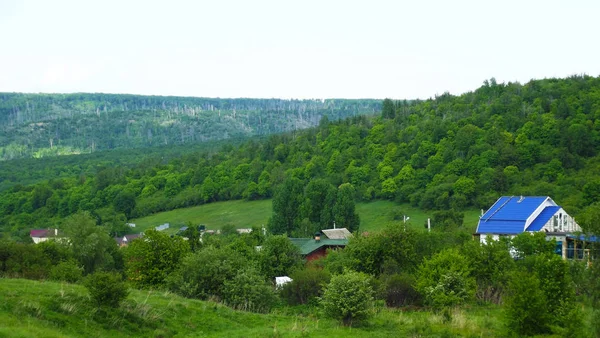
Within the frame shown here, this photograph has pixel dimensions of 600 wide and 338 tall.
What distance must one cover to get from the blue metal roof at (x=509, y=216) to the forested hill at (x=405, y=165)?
1665cm

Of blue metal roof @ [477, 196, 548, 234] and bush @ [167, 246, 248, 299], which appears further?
blue metal roof @ [477, 196, 548, 234]

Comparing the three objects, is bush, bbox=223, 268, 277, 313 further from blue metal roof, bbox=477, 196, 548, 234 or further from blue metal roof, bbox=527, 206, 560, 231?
blue metal roof, bbox=527, 206, 560, 231

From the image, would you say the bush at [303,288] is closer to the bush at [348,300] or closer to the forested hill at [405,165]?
the bush at [348,300]

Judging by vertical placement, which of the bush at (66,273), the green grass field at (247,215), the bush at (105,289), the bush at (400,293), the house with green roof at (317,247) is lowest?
the green grass field at (247,215)

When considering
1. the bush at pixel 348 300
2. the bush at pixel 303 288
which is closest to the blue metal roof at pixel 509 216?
the bush at pixel 303 288

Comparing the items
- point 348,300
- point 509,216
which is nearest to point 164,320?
point 348,300

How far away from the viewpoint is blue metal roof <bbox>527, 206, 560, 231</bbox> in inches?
2618

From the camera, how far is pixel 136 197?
501 ft

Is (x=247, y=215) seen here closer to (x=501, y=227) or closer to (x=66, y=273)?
(x=501, y=227)

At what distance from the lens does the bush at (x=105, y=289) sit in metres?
30.2

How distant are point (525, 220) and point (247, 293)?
3466cm

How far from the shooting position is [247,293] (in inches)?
1596

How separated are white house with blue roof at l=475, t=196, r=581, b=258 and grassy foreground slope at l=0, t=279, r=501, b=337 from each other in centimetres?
2871

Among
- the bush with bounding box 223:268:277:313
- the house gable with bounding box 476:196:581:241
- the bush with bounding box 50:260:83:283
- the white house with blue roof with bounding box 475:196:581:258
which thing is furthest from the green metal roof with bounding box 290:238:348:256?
the bush with bounding box 50:260:83:283
